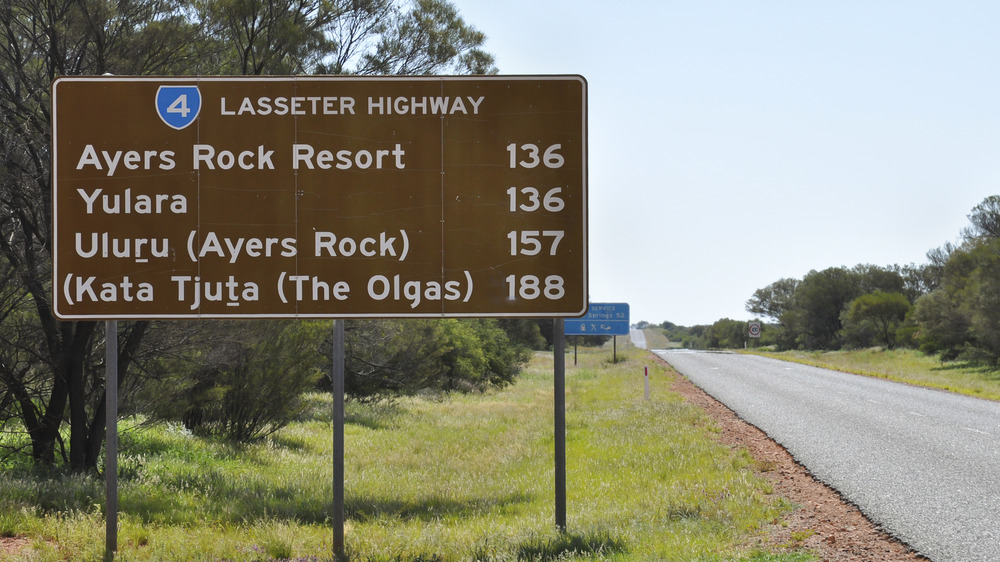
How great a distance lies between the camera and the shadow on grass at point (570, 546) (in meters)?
6.89

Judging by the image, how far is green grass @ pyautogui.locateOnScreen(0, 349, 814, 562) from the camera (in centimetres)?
733

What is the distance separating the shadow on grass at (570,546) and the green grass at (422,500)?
0.7 inches

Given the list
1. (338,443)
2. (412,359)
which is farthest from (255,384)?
(412,359)

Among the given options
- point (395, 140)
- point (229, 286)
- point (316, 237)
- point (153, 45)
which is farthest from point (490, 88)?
point (153, 45)

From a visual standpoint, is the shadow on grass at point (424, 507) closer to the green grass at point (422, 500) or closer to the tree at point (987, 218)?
the green grass at point (422, 500)

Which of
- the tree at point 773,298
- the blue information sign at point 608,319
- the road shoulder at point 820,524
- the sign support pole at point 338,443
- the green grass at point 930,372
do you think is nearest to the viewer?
the road shoulder at point 820,524

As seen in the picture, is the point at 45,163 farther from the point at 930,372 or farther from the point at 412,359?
the point at 930,372

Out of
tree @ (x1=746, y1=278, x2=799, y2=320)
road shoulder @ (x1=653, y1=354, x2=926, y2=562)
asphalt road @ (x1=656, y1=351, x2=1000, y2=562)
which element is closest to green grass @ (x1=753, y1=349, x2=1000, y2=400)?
asphalt road @ (x1=656, y1=351, x2=1000, y2=562)

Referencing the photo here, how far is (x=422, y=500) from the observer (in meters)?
11.3

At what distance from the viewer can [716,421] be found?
60.3ft

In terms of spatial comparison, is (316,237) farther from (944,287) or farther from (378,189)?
(944,287)

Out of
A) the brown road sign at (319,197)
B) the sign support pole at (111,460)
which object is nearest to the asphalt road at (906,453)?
the brown road sign at (319,197)

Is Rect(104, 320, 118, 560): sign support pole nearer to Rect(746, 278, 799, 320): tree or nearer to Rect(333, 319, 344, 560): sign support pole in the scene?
Rect(333, 319, 344, 560): sign support pole

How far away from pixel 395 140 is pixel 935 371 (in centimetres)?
4326
